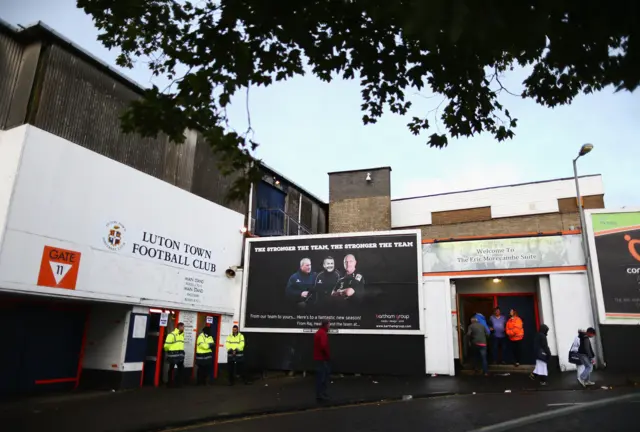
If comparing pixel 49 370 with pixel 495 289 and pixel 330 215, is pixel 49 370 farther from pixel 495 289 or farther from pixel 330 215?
pixel 330 215

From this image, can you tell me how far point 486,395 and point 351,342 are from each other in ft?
17.8

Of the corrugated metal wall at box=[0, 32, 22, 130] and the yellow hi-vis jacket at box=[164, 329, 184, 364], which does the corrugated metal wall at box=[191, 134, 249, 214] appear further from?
the corrugated metal wall at box=[0, 32, 22, 130]

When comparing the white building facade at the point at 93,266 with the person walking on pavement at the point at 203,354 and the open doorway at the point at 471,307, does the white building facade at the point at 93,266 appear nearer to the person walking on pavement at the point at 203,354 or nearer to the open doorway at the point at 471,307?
the person walking on pavement at the point at 203,354

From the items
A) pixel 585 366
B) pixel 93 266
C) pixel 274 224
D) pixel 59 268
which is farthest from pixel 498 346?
pixel 59 268

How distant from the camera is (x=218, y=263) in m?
16.7

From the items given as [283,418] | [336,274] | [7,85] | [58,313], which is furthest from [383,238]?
[7,85]

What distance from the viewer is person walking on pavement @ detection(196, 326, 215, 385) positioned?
1391 cm

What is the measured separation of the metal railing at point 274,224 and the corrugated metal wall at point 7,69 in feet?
33.1

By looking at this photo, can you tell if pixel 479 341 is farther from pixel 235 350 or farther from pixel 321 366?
pixel 235 350

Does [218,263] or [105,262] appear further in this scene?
[218,263]

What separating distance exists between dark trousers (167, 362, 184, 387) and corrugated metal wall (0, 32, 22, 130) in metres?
7.76

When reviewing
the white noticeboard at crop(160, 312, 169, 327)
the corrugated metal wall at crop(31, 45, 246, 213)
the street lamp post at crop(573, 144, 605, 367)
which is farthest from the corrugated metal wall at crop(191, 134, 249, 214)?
the street lamp post at crop(573, 144, 605, 367)

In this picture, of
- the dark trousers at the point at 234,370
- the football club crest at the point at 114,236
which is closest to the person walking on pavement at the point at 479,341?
the dark trousers at the point at 234,370

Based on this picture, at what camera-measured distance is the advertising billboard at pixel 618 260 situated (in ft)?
43.8
